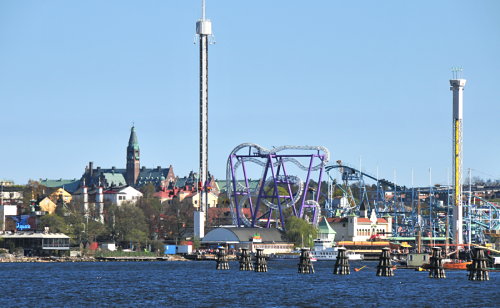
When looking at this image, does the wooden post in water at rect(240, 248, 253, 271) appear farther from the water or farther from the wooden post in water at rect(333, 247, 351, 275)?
the wooden post in water at rect(333, 247, 351, 275)

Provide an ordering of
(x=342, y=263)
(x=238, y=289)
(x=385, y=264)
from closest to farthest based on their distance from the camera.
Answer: (x=238, y=289), (x=385, y=264), (x=342, y=263)

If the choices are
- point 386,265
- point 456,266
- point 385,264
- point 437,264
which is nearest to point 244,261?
point 385,264

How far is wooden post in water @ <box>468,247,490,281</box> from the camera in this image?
12544 cm

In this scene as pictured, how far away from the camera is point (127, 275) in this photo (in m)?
147

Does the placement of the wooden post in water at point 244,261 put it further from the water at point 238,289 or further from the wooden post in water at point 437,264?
the wooden post in water at point 437,264

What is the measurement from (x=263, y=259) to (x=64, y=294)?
48.0m

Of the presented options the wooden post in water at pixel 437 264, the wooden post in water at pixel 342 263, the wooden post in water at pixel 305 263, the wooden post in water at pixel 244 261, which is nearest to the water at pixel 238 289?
the wooden post in water at pixel 305 263

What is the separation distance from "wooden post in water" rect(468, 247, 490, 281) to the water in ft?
4.50

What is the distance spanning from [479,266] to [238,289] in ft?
84.7

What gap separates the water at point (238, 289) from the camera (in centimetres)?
10238

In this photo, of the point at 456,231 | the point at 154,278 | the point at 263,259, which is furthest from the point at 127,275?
the point at 456,231

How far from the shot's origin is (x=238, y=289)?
118125 millimetres

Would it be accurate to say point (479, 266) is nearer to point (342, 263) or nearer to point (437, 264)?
point (437, 264)

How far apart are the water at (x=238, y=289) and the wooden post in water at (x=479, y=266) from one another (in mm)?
1372
